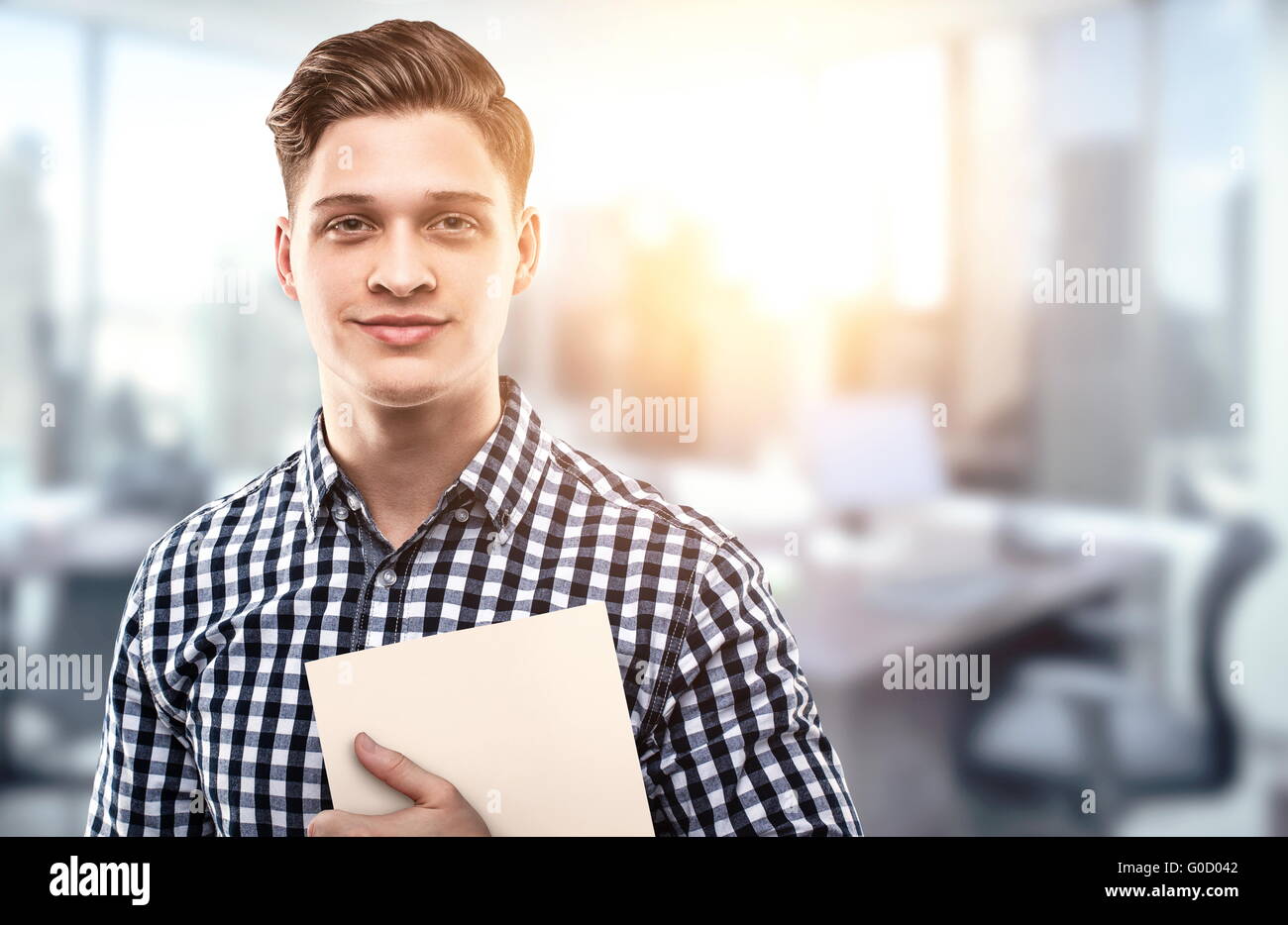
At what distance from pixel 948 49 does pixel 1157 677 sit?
3.41 feet

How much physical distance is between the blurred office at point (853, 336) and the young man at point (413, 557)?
0.16 meters

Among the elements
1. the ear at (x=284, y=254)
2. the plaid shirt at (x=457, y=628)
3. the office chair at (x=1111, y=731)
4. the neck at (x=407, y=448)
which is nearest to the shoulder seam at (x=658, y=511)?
the plaid shirt at (x=457, y=628)

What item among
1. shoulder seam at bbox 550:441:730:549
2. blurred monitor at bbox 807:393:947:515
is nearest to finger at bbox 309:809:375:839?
shoulder seam at bbox 550:441:730:549

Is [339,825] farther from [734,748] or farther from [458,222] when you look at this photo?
[458,222]

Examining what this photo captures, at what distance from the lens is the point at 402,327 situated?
2.84 ft

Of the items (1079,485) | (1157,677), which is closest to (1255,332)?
(1079,485)

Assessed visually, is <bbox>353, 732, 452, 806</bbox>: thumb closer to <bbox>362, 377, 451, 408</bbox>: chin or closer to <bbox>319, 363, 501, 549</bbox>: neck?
<bbox>319, 363, 501, 549</bbox>: neck

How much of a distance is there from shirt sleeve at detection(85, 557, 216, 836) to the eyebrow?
1.57 feet

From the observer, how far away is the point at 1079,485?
132 centimetres

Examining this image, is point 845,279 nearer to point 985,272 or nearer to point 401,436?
point 985,272

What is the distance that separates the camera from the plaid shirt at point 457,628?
84 cm

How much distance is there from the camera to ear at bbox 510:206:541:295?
0.96 m

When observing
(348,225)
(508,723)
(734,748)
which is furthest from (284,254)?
(734,748)

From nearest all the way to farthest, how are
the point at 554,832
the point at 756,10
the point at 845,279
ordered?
the point at 554,832
the point at 756,10
the point at 845,279
